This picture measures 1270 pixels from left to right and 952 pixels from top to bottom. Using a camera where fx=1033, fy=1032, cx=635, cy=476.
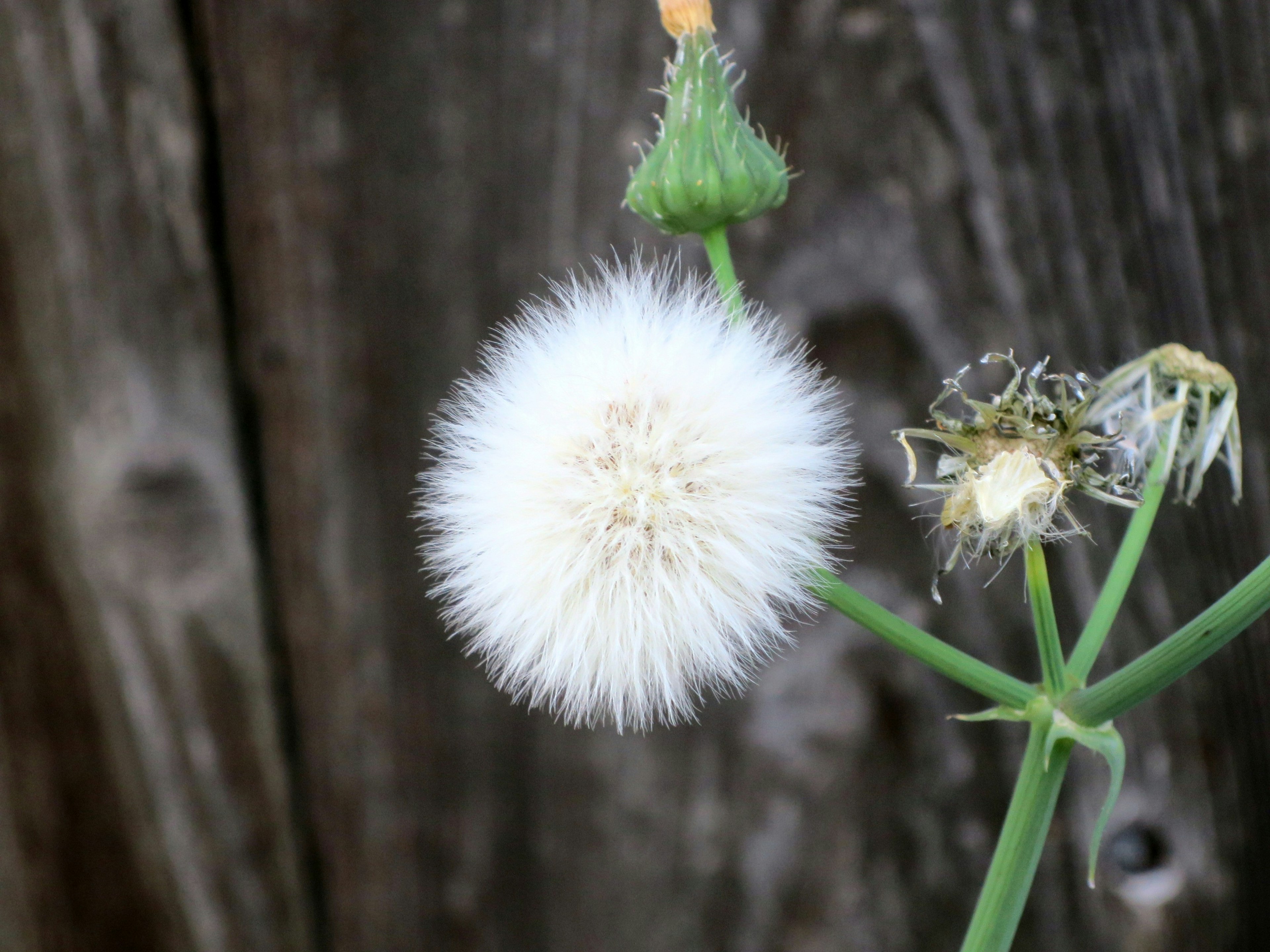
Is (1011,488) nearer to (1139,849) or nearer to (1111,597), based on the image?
(1111,597)

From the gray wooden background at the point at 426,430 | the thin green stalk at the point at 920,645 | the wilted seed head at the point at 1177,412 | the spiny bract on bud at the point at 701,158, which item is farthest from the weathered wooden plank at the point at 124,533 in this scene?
the wilted seed head at the point at 1177,412

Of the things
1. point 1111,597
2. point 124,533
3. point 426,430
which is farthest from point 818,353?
point 124,533

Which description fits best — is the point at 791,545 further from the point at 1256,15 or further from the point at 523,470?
the point at 1256,15

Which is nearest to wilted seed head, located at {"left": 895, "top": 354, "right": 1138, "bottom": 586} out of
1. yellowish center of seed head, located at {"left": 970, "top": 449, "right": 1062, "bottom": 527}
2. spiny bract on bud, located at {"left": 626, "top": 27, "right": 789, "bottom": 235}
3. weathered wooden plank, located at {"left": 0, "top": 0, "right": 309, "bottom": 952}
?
yellowish center of seed head, located at {"left": 970, "top": 449, "right": 1062, "bottom": 527}

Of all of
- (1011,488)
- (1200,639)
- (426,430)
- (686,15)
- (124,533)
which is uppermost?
(686,15)

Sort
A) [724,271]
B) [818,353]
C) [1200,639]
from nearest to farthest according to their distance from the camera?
[1200,639] → [724,271] → [818,353]

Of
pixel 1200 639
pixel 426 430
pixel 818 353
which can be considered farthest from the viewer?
pixel 426 430

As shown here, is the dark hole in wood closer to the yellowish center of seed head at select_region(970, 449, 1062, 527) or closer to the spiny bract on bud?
the yellowish center of seed head at select_region(970, 449, 1062, 527)

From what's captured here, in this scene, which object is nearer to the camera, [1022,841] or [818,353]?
[1022,841]
